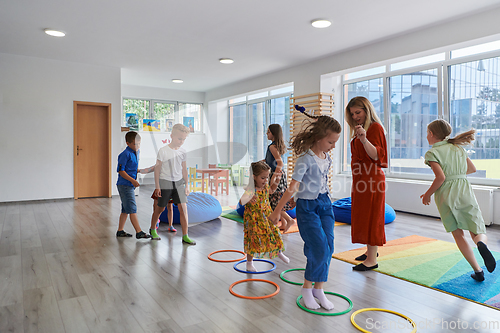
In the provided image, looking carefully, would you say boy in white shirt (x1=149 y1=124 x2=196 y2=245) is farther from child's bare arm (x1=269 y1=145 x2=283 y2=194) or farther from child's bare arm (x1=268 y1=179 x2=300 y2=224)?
child's bare arm (x1=268 y1=179 x2=300 y2=224)

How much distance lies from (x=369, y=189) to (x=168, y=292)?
1.68 metres

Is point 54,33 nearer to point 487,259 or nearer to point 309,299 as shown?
point 309,299

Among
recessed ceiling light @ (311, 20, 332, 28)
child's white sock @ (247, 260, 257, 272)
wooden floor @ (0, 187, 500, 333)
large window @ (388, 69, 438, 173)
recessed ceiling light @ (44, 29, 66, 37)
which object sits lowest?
wooden floor @ (0, 187, 500, 333)

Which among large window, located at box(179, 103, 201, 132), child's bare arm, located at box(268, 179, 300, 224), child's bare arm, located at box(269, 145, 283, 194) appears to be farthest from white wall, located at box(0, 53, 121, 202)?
child's bare arm, located at box(268, 179, 300, 224)

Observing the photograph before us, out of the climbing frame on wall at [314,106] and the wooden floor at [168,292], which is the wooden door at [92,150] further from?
the climbing frame on wall at [314,106]

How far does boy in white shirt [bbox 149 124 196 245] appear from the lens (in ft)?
12.0

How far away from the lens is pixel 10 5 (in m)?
4.21

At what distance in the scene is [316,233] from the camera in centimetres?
213

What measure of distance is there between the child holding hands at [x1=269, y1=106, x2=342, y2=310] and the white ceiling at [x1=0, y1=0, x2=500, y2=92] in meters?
2.54

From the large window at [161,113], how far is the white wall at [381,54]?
7.90ft

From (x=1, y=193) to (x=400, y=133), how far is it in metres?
7.28

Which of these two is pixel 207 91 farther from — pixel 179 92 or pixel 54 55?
pixel 54 55

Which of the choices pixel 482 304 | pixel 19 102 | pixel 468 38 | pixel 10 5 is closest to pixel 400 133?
pixel 468 38

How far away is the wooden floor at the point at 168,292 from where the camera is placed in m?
1.98
